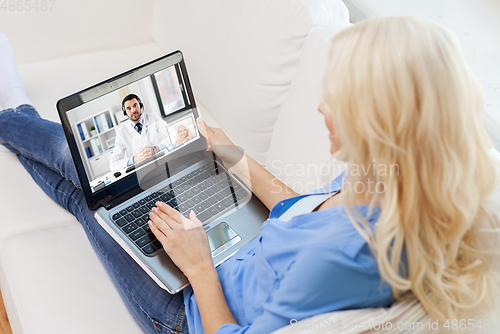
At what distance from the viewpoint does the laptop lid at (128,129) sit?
84 centimetres

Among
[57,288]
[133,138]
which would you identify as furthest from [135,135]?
[57,288]

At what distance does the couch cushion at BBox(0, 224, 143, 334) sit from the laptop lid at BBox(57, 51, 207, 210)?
0.67 ft

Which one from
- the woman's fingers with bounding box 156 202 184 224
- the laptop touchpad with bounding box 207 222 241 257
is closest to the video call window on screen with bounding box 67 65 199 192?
the woman's fingers with bounding box 156 202 184 224

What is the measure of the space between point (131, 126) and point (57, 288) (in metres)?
0.43

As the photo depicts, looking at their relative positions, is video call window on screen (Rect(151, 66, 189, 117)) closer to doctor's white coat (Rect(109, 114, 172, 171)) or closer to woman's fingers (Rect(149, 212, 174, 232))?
doctor's white coat (Rect(109, 114, 172, 171))

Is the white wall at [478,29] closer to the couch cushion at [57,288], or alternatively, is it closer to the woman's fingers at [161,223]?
the woman's fingers at [161,223]

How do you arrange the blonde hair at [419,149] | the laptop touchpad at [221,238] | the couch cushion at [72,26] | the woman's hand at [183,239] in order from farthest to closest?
the couch cushion at [72,26]
the laptop touchpad at [221,238]
the woman's hand at [183,239]
the blonde hair at [419,149]

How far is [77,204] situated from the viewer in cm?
105

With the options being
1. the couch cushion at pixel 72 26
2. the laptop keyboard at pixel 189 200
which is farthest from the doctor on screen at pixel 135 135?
the couch cushion at pixel 72 26

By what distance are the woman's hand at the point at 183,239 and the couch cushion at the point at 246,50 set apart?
0.45 metres

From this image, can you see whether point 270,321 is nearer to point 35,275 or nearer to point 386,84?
point 386,84

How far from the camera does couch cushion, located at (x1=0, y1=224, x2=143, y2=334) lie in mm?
845

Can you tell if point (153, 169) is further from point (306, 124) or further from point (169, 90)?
point (306, 124)

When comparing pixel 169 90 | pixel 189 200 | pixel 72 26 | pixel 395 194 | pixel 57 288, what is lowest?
pixel 57 288
